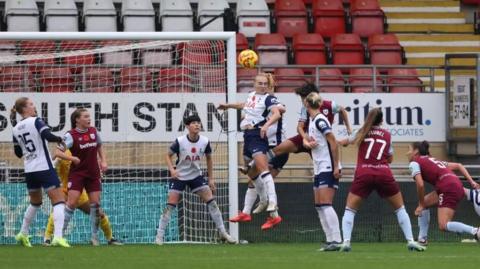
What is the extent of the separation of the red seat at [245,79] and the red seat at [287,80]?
1.47ft

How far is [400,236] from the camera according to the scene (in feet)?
68.2

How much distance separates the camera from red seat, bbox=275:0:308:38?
1056 inches

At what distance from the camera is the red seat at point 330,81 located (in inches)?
941

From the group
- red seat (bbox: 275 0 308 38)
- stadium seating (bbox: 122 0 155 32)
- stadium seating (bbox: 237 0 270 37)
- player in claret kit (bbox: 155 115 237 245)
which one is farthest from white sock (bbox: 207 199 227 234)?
red seat (bbox: 275 0 308 38)

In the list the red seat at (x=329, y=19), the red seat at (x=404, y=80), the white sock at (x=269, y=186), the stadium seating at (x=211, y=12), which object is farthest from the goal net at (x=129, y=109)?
the red seat at (x=329, y=19)

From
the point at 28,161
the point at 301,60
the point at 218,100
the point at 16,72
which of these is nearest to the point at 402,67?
the point at 301,60

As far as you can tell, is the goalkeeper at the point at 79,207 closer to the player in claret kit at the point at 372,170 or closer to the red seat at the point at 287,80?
the player in claret kit at the point at 372,170

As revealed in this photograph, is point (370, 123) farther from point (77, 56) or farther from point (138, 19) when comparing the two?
point (138, 19)

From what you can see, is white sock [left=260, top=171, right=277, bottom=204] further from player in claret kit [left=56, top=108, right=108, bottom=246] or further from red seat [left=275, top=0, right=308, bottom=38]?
red seat [left=275, top=0, right=308, bottom=38]

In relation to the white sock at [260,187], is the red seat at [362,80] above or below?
above

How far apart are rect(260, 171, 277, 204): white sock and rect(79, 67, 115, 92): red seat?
335 centimetres

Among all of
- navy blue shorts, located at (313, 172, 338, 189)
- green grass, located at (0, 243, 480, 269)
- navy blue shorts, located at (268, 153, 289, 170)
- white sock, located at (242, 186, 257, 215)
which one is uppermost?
navy blue shorts, located at (268, 153, 289, 170)

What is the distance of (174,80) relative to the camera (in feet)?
64.6

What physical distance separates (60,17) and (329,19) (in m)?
5.39
